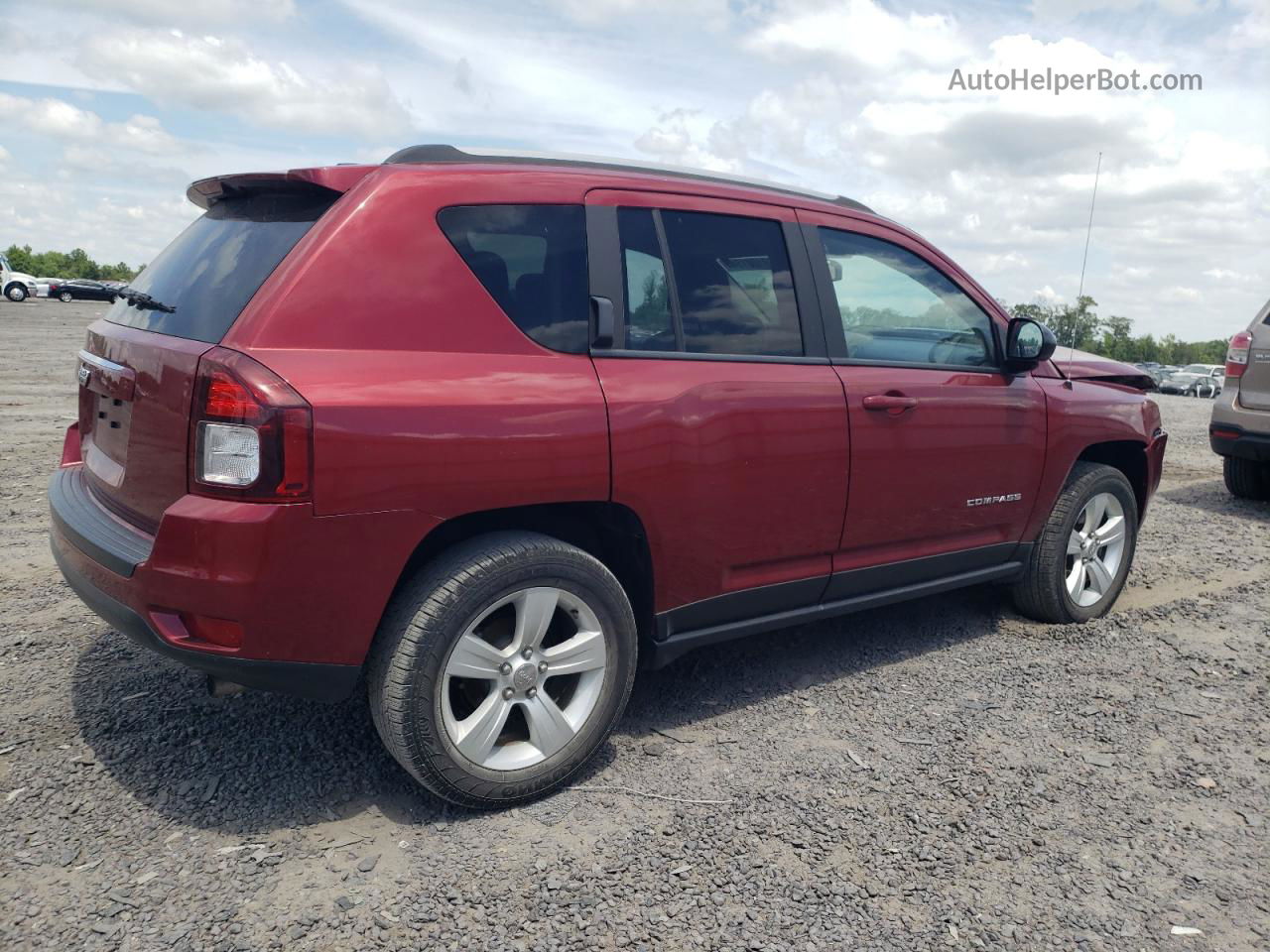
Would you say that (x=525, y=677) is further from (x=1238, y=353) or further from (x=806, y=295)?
(x=1238, y=353)

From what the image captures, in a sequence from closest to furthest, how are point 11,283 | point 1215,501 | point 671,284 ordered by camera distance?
point 671,284 → point 1215,501 → point 11,283

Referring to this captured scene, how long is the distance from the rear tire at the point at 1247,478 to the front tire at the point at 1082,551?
3867 mm

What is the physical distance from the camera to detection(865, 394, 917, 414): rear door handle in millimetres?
3654

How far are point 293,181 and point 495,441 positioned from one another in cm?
98

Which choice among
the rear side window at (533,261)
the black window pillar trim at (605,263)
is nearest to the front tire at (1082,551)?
the black window pillar trim at (605,263)

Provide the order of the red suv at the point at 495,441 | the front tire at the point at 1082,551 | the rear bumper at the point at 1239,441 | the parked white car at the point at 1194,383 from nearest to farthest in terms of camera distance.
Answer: the red suv at the point at 495,441
the front tire at the point at 1082,551
the rear bumper at the point at 1239,441
the parked white car at the point at 1194,383

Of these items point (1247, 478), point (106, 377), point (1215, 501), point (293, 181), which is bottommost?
point (1215, 501)

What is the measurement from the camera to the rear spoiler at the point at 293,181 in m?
2.82

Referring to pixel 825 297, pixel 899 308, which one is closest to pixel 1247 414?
pixel 899 308

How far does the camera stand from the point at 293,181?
114 inches

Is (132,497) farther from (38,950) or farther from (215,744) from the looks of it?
(38,950)

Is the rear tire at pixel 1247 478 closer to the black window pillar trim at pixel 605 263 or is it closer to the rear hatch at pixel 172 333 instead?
the black window pillar trim at pixel 605 263

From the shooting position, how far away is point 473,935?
7.77 feet

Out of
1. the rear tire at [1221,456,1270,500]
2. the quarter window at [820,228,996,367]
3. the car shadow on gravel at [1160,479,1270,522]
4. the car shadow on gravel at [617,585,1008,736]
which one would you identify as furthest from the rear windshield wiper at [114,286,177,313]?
the rear tire at [1221,456,1270,500]
